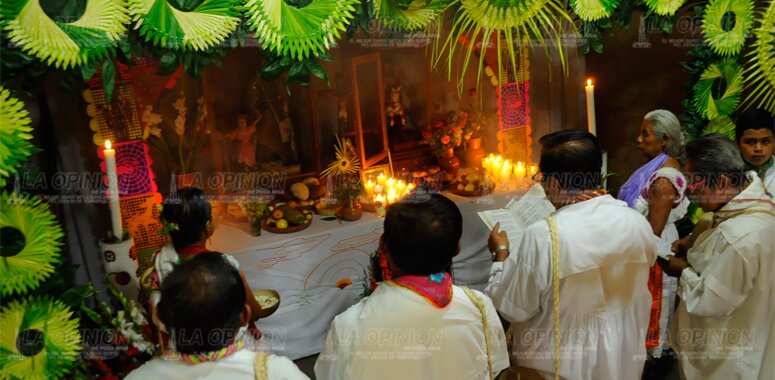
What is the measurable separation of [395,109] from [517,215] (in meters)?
1.91

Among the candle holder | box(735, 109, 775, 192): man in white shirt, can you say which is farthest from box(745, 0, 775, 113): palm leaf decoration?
the candle holder

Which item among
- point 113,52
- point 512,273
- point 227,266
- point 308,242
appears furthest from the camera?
point 308,242

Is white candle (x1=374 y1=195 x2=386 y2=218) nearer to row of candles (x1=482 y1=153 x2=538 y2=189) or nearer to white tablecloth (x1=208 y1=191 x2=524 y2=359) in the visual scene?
white tablecloth (x1=208 y1=191 x2=524 y2=359)

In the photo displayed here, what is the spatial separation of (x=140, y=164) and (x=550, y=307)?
8.35ft

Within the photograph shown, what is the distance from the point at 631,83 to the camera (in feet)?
17.4

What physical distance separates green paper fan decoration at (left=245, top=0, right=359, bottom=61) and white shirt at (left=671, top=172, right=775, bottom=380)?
2033mm

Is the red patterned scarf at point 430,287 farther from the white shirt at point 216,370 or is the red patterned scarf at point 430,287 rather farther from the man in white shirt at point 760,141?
the man in white shirt at point 760,141

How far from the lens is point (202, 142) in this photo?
14.0 feet

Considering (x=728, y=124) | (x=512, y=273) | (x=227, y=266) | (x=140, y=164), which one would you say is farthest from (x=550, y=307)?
(x=728, y=124)

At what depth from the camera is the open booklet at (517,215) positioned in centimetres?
317

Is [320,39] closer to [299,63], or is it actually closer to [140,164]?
[299,63]

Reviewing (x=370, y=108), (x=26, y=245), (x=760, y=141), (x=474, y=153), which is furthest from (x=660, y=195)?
(x=26, y=245)

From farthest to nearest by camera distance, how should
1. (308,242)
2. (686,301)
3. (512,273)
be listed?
(308,242) < (686,301) < (512,273)

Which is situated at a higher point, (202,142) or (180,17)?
(180,17)
